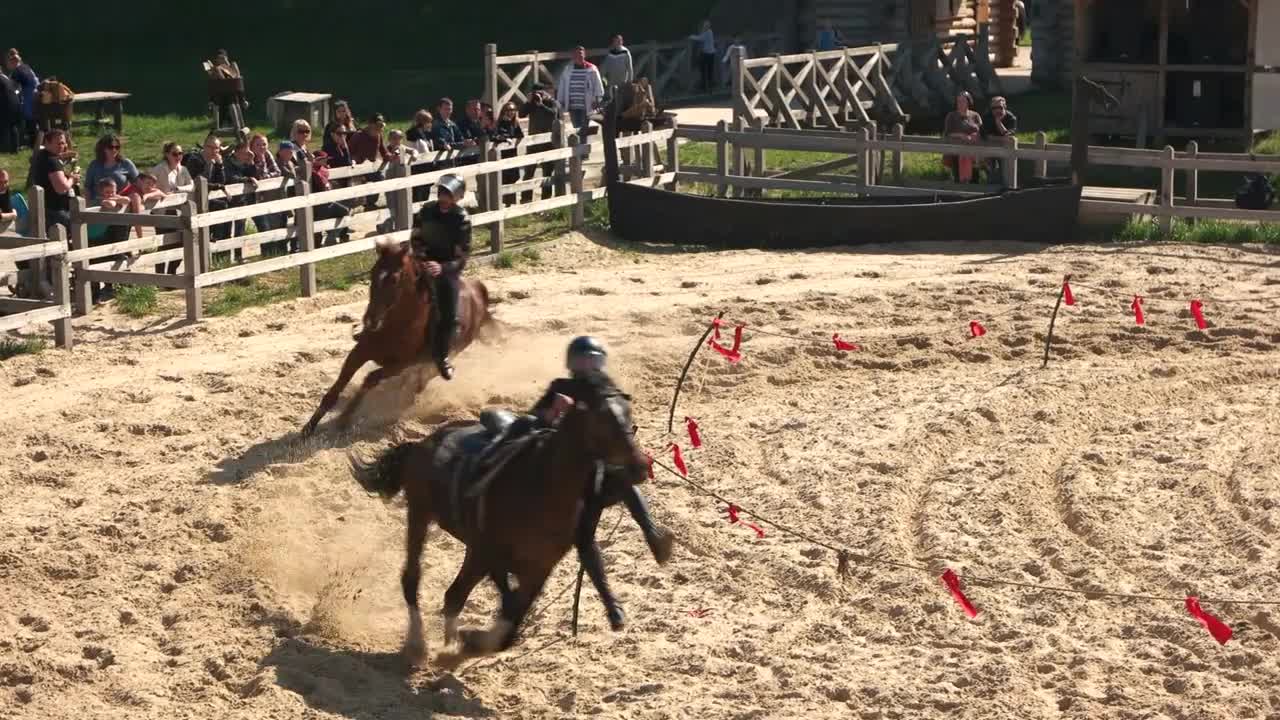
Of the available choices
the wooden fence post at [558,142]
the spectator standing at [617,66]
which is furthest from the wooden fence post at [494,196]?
the spectator standing at [617,66]

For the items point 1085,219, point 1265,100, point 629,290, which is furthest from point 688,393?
point 1265,100

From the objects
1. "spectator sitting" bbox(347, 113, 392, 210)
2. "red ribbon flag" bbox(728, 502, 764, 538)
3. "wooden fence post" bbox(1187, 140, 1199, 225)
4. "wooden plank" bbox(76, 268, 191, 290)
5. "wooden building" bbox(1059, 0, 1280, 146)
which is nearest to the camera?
"red ribbon flag" bbox(728, 502, 764, 538)

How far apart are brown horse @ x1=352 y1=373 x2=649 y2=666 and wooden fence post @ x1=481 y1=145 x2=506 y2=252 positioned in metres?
10.3

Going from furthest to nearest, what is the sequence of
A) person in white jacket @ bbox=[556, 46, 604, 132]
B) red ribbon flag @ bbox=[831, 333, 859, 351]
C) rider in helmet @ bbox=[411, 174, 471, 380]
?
person in white jacket @ bbox=[556, 46, 604, 132] → red ribbon flag @ bbox=[831, 333, 859, 351] → rider in helmet @ bbox=[411, 174, 471, 380]

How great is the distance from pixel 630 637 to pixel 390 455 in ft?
5.34

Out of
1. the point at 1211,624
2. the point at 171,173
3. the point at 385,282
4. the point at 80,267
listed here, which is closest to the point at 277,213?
the point at 171,173

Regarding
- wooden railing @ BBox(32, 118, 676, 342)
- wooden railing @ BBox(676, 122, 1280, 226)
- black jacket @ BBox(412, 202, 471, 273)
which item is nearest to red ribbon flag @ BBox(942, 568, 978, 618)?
black jacket @ BBox(412, 202, 471, 273)

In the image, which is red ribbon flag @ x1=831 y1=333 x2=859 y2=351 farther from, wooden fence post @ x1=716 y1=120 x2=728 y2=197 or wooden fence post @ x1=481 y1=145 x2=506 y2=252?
wooden fence post @ x1=716 y1=120 x2=728 y2=197

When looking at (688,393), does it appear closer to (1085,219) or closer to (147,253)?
(147,253)

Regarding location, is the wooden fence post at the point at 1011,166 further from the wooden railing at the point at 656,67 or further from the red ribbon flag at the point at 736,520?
the red ribbon flag at the point at 736,520

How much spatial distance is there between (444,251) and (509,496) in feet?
16.2

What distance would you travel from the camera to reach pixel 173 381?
46.7 ft

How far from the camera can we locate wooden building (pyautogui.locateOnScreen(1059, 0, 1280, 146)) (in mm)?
26250

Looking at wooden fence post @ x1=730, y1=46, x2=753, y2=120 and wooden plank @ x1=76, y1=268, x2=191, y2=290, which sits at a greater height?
wooden fence post @ x1=730, y1=46, x2=753, y2=120
